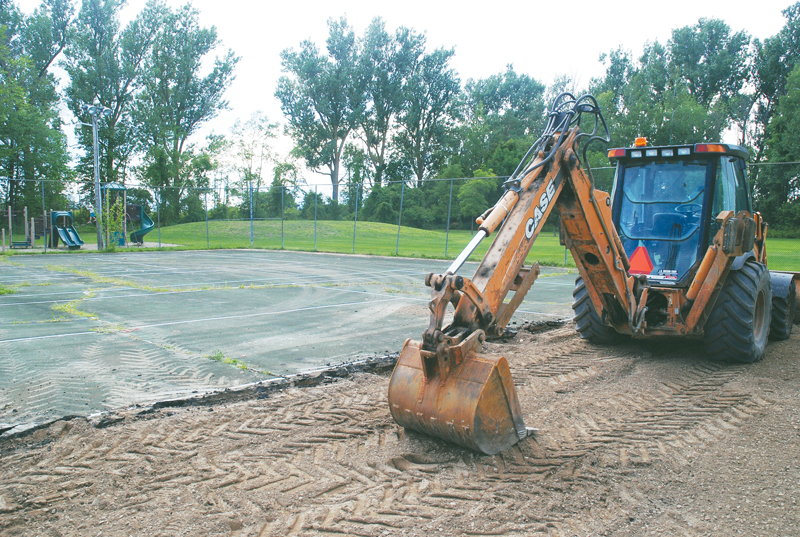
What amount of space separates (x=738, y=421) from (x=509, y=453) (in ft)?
6.56

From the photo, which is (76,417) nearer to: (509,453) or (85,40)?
(509,453)

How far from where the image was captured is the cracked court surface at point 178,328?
17.1ft

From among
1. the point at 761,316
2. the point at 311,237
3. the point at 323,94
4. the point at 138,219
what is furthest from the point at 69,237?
the point at 323,94

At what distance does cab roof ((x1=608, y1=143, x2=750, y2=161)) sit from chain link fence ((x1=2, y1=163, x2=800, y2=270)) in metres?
11.7

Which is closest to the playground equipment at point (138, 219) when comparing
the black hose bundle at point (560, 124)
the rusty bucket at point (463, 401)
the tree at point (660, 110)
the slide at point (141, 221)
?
the slide at point (141, 221)

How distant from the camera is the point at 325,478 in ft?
11.0

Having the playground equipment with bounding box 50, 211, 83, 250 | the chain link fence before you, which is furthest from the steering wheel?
the playground equipment with bounding box 50, 211, 83, 250

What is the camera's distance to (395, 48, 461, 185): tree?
204 feet

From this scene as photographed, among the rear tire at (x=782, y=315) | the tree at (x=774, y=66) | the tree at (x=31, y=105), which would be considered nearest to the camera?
the rear tire at (x=782, y=315)

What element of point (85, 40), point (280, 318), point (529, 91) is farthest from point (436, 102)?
point (280, 318)

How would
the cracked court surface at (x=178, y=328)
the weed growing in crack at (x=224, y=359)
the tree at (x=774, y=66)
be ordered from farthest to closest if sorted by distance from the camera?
the tree at (x=774, y=66) < the weed growing in crack at (x=224, y=359) < the cracked court surface at (x=178, y=328)

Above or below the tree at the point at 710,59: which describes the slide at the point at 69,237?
below

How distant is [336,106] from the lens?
5994cm

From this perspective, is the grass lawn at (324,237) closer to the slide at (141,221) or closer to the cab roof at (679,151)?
the slide at (141,221)
